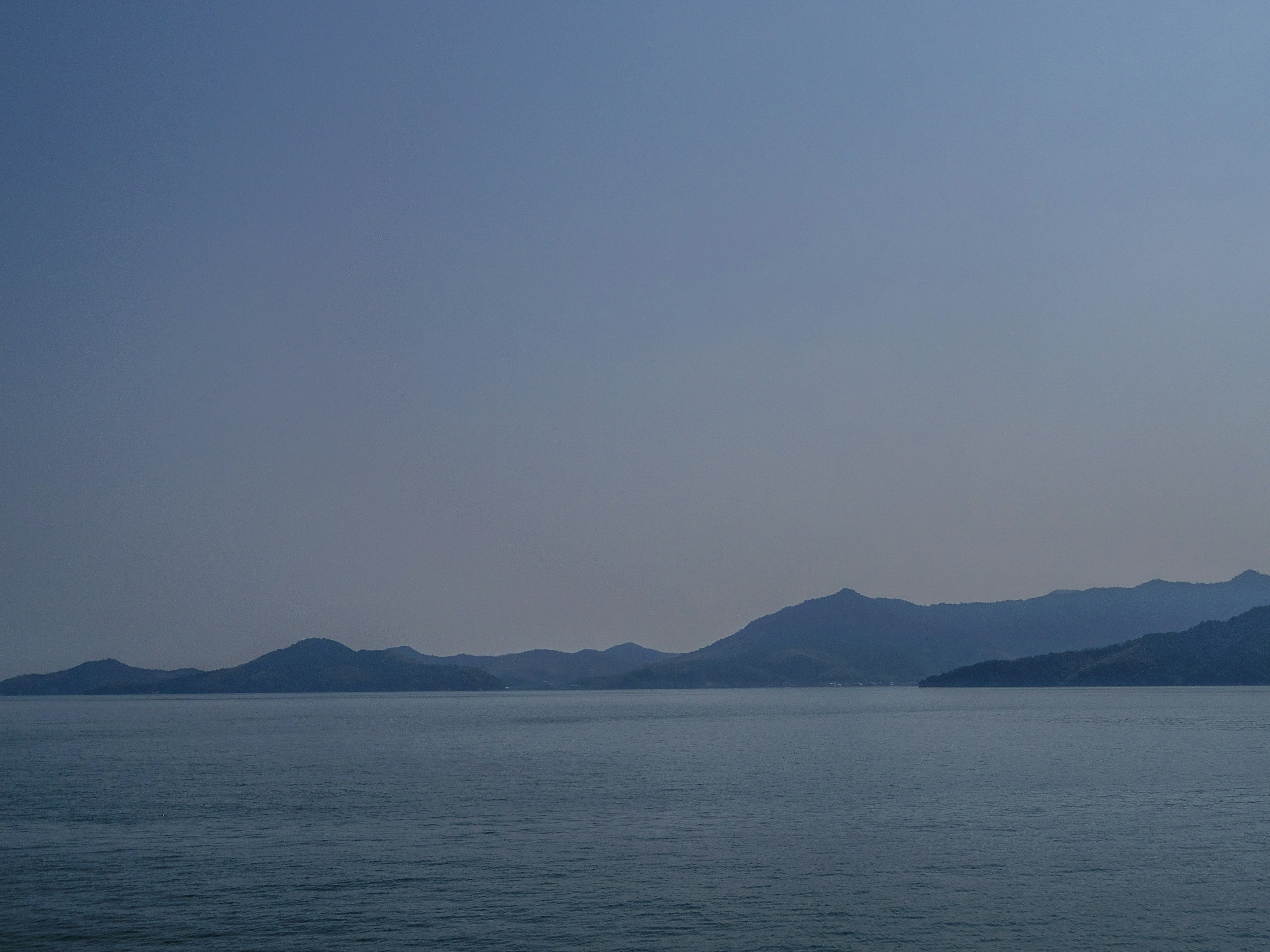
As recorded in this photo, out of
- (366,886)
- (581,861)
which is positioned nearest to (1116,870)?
(581,861)

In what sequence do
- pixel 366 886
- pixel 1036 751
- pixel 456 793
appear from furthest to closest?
pixel 1036 751
pixel 456 793
pixel 366 886

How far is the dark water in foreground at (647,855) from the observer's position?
134ft

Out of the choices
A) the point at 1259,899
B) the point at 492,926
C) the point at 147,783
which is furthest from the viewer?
the point at 147,783

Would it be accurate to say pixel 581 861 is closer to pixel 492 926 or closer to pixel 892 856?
pixel 492 926

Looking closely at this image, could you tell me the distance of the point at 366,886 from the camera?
1913 inches

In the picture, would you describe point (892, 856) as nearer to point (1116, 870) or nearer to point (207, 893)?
point (1116, 870)

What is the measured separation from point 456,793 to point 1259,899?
2324 inches

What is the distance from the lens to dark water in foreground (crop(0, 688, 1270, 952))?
134ft

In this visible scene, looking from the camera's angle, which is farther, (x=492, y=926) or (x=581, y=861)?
(x=581, y=861)

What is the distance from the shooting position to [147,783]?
93.9 m

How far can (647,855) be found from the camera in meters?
55.6

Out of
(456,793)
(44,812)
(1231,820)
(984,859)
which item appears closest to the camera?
(984,859)

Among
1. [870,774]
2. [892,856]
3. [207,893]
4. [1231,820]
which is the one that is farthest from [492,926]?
[870,774]

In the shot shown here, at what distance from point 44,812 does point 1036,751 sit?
340ft
